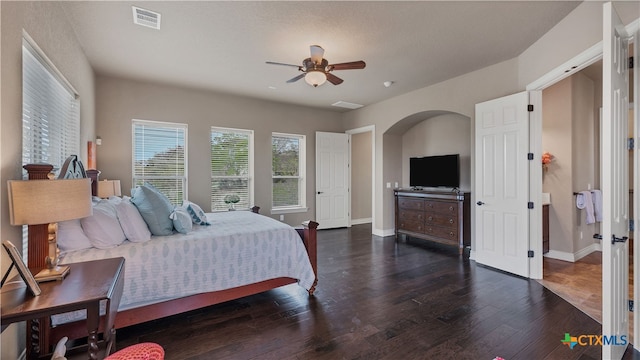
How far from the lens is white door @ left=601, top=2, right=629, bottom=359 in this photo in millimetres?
1693

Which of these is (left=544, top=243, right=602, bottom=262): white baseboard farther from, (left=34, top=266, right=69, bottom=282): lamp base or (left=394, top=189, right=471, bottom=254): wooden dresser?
(left=34, top=266, right=69, bottom=282): lamp base

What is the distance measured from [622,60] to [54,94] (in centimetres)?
458

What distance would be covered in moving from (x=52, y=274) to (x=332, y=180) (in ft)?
17.9

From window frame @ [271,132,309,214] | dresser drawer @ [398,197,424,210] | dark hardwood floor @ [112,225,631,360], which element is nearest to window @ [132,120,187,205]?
window frame @ [271,132,309,214]

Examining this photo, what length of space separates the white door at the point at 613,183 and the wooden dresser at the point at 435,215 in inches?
96.7

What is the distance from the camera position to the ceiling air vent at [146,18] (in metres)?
2.65

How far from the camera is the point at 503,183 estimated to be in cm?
369

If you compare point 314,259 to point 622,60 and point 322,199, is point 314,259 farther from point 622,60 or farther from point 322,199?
point 322,199

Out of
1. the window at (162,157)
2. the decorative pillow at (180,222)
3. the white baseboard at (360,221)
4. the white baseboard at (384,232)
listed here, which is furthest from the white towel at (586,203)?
the window at (162,157)

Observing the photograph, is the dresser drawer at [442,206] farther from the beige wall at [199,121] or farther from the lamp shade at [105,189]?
the lamp shade at [105,189]

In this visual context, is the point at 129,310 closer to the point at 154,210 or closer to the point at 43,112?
the point at 154,210

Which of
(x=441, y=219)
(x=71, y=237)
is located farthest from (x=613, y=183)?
(x=71, y=237)

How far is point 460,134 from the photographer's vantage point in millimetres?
5082

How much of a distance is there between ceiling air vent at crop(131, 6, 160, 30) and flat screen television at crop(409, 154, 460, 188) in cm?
461
